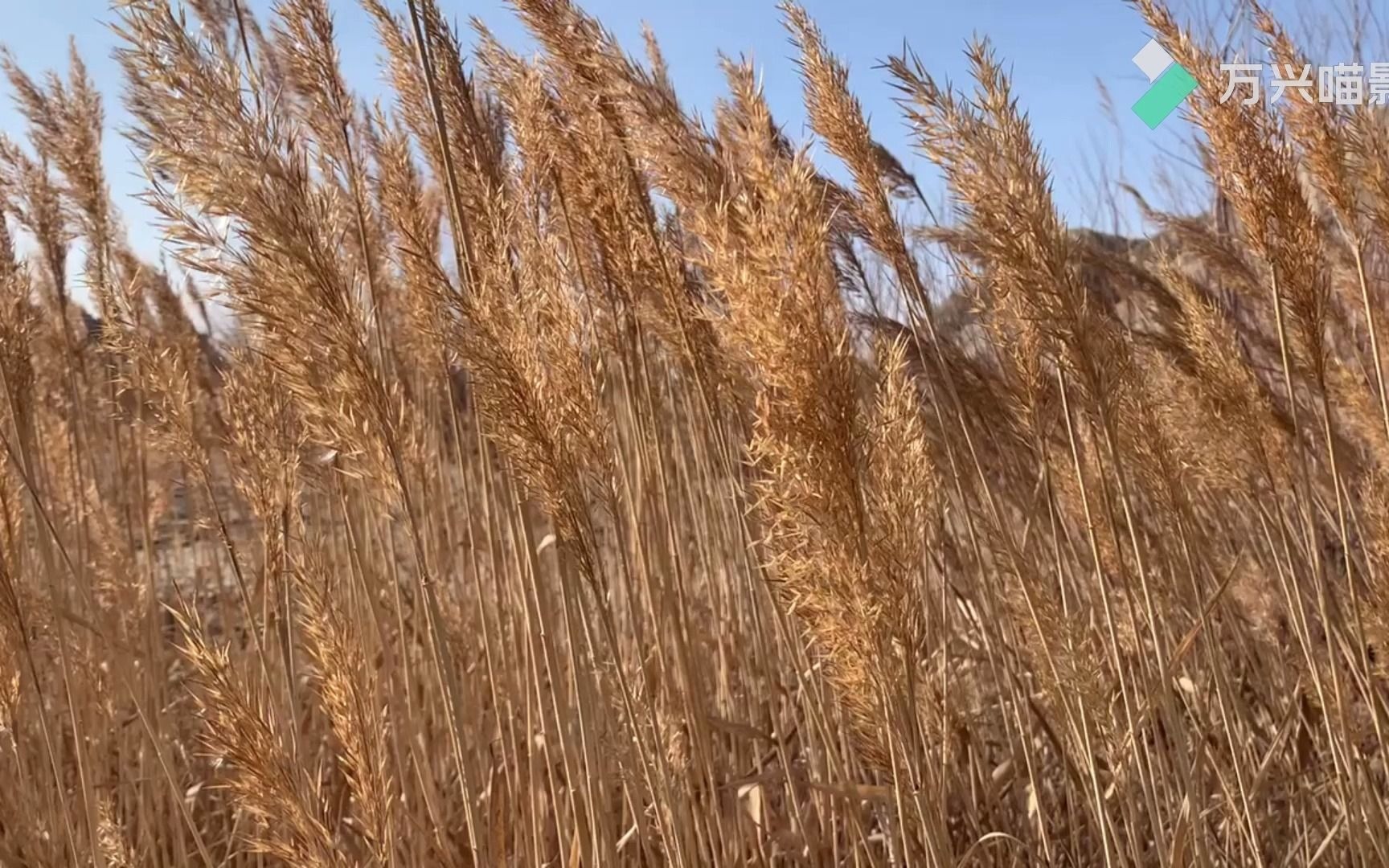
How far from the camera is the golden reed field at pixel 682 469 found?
1167 mm

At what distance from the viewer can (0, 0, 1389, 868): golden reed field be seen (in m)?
1.17

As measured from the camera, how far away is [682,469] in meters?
2.67

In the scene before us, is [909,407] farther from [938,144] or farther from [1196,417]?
[1196,417]

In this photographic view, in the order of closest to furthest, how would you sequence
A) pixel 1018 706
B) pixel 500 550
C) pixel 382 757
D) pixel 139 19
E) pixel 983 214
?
pixel 139 19, pixel 382 757, pixel 983 214, pixel 1018 706, pixel 500 550

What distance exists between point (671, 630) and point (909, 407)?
129cm

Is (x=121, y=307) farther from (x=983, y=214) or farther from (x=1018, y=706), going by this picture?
(x=1018, y=706)

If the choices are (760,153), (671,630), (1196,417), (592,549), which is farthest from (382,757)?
(1196,417)

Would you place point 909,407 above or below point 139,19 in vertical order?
below

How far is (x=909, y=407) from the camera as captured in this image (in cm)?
116

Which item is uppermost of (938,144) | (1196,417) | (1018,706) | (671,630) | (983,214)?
(938,144)

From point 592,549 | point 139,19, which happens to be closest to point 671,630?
point 592,549

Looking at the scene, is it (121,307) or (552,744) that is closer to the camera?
(121,307)

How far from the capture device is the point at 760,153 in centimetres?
121

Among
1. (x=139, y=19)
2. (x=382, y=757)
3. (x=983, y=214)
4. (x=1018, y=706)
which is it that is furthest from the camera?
(x=1018, y=706)
